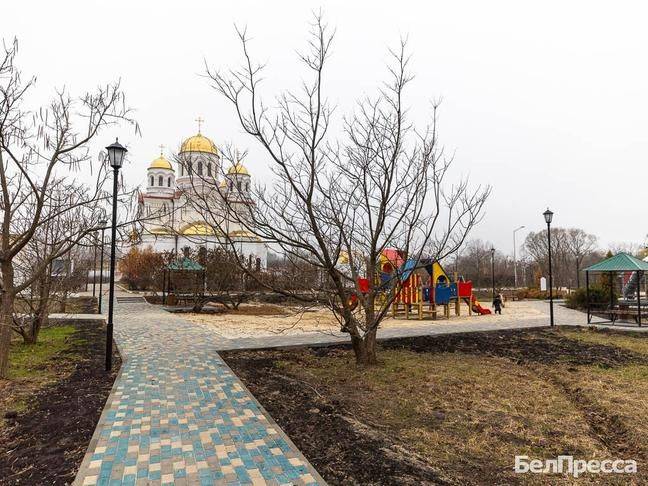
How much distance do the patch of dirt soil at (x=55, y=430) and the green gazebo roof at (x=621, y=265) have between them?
15.7 meters

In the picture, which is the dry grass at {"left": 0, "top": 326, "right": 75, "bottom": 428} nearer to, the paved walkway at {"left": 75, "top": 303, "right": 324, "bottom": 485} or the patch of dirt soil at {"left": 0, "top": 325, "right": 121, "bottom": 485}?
the patch of dirt soil at {"left": 0, "top": 325, "right": 121, "bottom": 485}

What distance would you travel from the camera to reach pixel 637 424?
14.8 ft

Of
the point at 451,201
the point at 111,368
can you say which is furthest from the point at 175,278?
the point at 451,201

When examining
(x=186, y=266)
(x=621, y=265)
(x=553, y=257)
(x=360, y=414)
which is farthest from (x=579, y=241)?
(x=360, y=414)

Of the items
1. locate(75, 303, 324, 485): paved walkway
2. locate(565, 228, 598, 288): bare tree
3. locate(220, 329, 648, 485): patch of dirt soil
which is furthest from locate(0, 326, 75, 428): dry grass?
locate(565, 228, 598, 288): bare tree

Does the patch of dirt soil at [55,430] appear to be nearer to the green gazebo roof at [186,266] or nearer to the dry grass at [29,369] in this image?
the dry grass at [29,369]

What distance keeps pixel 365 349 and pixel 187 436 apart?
151 inches

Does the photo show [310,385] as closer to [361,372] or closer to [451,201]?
[361,372]

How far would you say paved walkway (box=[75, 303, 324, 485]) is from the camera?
3416 millimetres

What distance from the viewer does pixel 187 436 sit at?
166 inches

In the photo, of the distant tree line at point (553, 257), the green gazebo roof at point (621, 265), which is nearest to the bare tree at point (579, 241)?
the distant tree line at point (553, 257)

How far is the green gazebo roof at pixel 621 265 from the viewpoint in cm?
1434

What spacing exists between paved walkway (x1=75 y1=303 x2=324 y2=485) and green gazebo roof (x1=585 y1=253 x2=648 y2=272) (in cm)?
1428

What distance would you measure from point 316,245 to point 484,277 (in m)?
46.9
